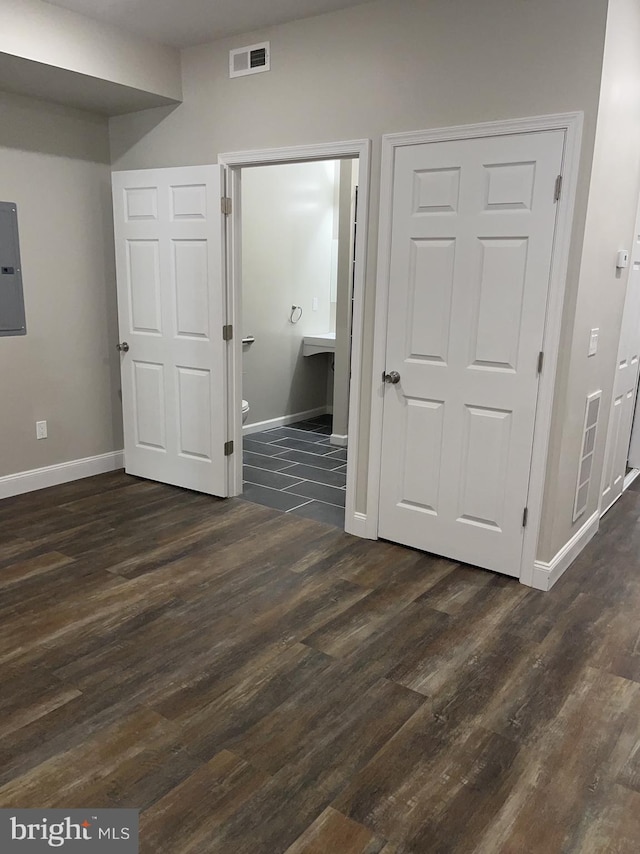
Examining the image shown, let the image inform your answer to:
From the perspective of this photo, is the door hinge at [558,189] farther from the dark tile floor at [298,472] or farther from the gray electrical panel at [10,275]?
the gray electrical panel at [10,275]

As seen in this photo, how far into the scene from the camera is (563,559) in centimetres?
318

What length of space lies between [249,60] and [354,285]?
1.35 m

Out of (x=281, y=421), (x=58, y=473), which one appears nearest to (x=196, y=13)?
(x=58, y=473)

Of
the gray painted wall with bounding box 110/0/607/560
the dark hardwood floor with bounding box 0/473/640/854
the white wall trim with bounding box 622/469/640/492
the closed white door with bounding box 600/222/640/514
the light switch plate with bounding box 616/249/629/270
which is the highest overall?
the gray painted wall with bounding box 110/0/607/560

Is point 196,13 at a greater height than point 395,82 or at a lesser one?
greater

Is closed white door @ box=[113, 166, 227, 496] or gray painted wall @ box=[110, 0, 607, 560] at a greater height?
gray painted wall @ box=[110, 0, 607, 560]

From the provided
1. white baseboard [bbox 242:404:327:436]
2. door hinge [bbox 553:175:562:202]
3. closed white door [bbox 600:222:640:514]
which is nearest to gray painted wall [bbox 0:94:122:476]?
white baseboard [bbox 242:404:327:436]

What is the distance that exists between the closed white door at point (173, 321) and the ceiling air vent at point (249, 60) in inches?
20.6

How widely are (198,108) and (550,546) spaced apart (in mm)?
3097

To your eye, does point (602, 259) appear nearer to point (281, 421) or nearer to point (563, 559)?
point (563, 559)

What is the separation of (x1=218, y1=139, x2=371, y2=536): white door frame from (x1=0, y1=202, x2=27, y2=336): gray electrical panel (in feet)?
4.24

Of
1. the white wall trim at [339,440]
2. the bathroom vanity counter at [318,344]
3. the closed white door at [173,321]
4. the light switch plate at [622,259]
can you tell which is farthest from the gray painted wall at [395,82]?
the bathroom vanity counter at [318,344]

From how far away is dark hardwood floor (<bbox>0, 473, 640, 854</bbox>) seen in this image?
5.71 feet

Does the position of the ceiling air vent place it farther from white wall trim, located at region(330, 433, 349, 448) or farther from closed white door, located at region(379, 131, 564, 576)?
white wall trim, located at region(330, 433, 349, 448)
